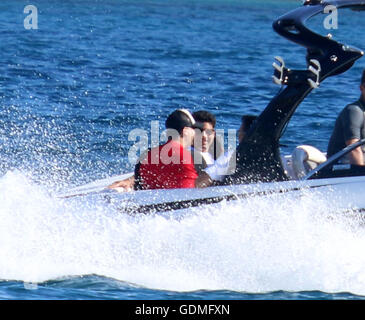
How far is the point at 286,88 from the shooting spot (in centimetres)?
709

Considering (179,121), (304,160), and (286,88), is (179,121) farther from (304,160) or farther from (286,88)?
(304,160)

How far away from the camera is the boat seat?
7.36 meters

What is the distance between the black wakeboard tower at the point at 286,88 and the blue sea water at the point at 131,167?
1.36ft

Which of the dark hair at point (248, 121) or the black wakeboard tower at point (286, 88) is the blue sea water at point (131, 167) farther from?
the dark hair at point (248, 121)

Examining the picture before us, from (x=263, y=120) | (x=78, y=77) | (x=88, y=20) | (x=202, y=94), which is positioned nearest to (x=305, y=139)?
(x=202, y=94)

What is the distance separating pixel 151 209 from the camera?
692 cm

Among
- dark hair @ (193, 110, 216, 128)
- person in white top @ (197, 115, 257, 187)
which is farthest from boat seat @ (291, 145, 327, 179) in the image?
dark hair @ (193, 110, 216, 128)

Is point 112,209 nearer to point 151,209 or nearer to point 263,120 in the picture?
point 151,209

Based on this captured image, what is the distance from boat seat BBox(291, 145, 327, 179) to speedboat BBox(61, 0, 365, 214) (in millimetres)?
95

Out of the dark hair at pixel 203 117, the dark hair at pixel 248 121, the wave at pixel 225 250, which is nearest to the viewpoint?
the wave at pixel 225 250

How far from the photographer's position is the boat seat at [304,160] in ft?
24.1

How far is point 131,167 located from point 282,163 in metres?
3.97

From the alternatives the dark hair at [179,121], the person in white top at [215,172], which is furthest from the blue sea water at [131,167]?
the dark hair at [179,121]

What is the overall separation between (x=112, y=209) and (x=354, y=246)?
1.73m
